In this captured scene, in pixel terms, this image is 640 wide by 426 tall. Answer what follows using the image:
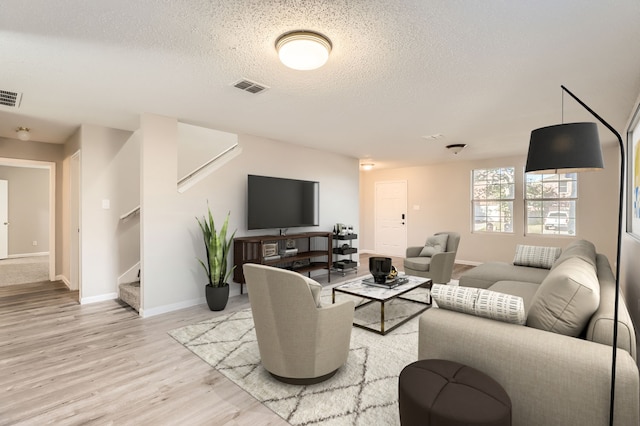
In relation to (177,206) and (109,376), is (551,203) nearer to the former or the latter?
(177,206)

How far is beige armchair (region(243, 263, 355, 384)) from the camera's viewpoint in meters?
1.98

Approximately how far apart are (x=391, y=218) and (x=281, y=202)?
4218 millimetres

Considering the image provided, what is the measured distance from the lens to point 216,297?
146 inches

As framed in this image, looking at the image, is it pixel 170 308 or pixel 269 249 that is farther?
pixel 269 249

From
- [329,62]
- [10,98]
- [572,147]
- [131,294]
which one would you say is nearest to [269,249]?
[131,294]

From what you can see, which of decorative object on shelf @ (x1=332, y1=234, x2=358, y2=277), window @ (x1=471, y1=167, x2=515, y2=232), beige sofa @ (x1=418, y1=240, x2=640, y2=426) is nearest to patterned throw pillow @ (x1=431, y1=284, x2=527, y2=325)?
beige sofa @ (x1=418, y1=240, x2=640, y2=426)

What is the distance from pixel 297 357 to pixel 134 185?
3.87 m

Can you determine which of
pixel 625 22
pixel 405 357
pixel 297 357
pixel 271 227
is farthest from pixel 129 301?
pixel 625 22

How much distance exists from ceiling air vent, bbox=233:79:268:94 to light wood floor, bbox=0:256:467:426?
235cm

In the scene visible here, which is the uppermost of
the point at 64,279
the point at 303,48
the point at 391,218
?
the point at 303,48

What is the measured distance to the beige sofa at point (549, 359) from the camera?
4.20 ft

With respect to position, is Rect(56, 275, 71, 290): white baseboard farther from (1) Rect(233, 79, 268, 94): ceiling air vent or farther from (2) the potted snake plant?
(1) Rect(233, 79, 268, 94): ceiling air vent

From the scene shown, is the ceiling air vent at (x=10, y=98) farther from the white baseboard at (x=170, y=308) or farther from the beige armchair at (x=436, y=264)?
the beige armchair at (x=436, y=264)

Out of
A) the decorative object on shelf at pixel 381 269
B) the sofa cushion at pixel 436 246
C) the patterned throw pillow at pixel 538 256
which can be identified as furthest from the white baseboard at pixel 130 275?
the patterned throw pillow at pixel 538 256
